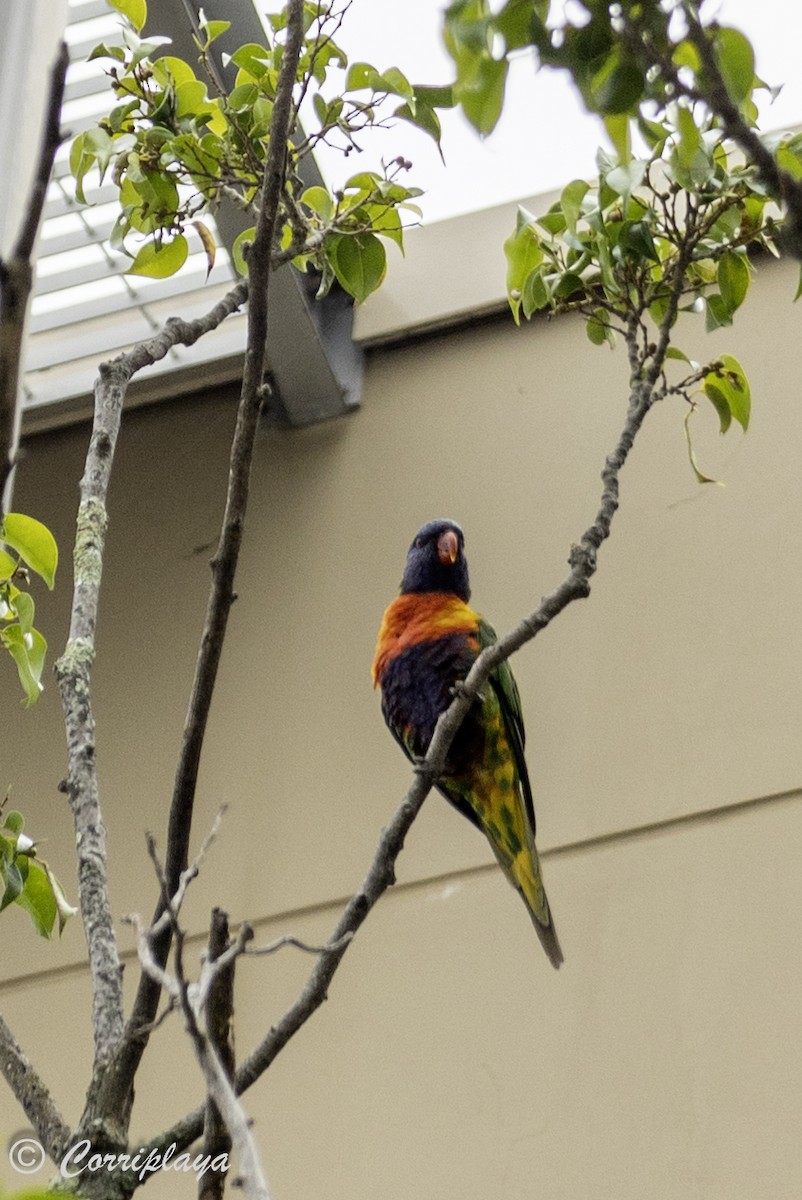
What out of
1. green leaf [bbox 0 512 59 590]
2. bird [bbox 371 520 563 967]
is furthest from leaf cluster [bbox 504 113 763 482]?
bird [bbox 371 520 563 967]

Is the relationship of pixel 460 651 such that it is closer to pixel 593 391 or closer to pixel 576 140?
pixel 593 391

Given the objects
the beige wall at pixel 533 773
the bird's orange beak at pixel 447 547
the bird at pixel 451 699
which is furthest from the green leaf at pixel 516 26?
the beige wall at pixel 533 773

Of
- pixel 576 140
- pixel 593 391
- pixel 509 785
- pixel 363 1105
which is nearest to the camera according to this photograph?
pixel 509 785

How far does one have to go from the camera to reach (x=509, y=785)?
201 cm

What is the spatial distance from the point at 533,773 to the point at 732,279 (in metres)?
1.30

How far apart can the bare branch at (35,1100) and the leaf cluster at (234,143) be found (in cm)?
79

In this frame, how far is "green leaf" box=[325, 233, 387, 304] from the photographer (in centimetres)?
140

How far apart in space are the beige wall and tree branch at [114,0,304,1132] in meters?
1.30

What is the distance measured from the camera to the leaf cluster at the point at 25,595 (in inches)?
45.7

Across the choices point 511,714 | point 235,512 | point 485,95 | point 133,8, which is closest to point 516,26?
point 485,95

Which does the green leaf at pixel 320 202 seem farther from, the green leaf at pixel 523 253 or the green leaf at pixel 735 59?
the green leaf at pixel 735 59

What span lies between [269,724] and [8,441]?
2199 millimetres

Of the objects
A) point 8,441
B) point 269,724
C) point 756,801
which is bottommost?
point 756,801

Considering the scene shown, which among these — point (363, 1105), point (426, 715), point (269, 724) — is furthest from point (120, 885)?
point (426, 715)
